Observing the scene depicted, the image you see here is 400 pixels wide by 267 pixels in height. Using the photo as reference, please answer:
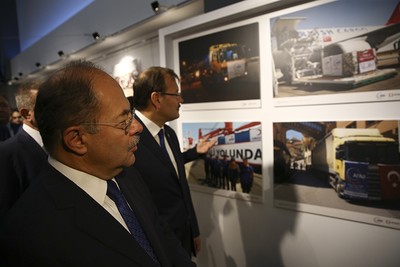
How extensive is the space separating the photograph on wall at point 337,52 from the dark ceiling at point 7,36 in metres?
10.3

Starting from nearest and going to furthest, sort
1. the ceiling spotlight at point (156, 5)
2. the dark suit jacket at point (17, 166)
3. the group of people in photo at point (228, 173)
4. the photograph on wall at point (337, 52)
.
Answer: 1. the photograph on wall at point (337, 52)
2. the dark suit jacket at point (17, 166)
3. the group of people in photo at point (228, 173)
4. the ceiling spotlight at point (156, 5)

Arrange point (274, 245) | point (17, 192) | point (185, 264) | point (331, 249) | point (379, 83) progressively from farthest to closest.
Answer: point (274, 245) < point (331, 249) < point (17, 192) < point (379, 83) < point (185, 264)

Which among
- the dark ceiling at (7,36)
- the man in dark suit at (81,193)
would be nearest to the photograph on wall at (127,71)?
the man in dark suit at (81,193)

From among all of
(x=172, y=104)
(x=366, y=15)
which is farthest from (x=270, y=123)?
(x=366, y=15)

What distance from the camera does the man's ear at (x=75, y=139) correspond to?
1.04m

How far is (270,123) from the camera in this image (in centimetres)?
218

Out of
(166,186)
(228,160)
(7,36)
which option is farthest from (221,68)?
(7,36)

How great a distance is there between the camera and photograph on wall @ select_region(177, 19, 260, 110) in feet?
7.39

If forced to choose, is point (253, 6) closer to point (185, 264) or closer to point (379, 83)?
point (379, 83)

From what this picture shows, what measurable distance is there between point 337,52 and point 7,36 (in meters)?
11.4

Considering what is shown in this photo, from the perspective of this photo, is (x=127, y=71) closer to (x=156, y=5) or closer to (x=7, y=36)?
(x=156, y=5)

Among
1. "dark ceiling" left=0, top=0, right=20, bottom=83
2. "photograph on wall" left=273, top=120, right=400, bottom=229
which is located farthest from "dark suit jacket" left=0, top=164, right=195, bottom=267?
"dark ceiling" left=0, top=0, right=20, bottom=83

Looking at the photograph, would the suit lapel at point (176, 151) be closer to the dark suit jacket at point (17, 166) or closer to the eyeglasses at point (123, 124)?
the dark suit jacket at point (17, 166)

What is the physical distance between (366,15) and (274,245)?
1.70 meters
